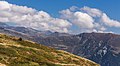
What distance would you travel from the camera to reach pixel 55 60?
6196 inches

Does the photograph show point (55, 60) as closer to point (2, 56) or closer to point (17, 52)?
point (17, 52)

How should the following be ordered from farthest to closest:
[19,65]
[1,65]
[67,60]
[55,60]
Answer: [67,60]
[55,60]
[19,65]
[1,65]

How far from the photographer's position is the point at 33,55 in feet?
490

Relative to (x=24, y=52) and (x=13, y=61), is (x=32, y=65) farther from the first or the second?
(x=24, y=52)

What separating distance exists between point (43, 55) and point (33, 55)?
1044cm

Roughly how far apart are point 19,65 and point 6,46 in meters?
33.8

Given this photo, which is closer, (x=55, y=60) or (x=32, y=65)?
(x=32, y=65)

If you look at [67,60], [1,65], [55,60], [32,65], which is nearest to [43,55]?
[55,60]

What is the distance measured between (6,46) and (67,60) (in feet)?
131

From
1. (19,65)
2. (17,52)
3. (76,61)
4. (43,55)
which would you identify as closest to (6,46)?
(17,52)

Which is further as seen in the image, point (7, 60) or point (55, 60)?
point (55, 60)

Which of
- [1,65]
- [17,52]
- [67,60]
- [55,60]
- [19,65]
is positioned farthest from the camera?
[67,60]

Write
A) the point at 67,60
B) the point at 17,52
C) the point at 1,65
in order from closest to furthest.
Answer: the point at 1,65 < the point at 17,52 < the point at 67,60

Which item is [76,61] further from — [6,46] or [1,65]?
[1,65]
